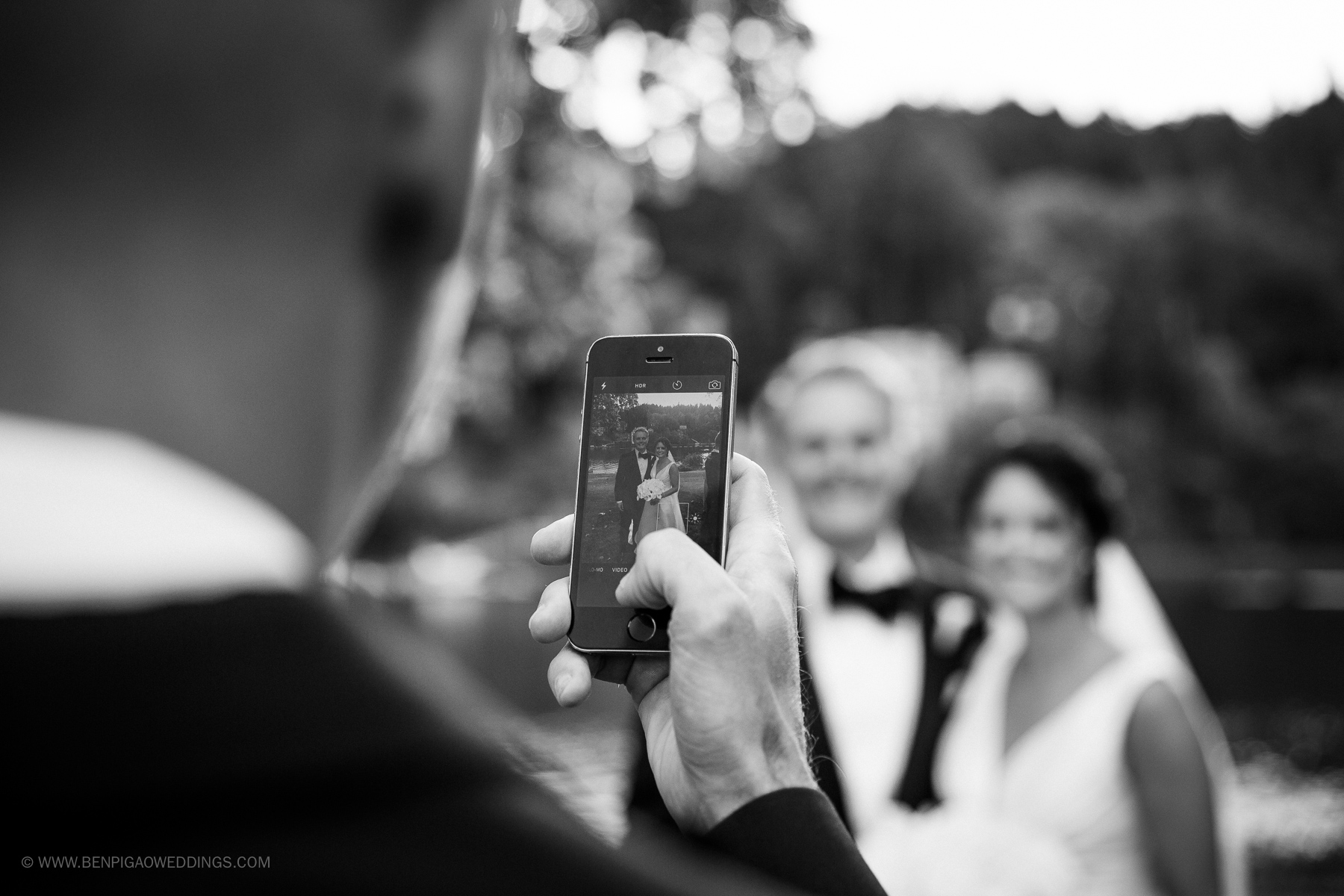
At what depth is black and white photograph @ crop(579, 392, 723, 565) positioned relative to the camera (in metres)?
1.24

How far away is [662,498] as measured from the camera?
126cm

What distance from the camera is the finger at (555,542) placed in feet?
4.05

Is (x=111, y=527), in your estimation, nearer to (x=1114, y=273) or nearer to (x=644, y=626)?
(x=644, y=626)

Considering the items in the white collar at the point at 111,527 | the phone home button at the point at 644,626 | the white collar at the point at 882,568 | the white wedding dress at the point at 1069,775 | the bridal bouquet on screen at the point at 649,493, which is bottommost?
the white wedding dress at the point at 1069,775

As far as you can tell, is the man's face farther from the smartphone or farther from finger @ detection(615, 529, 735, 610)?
finger @ detection(615, 529, 735, 610)

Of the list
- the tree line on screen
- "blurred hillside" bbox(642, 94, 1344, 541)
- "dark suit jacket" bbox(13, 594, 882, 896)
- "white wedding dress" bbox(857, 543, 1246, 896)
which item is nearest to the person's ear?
"dark suit jacket" bbox(13, 594, 882, 896)

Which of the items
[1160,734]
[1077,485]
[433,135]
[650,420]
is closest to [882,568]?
[1077,485]

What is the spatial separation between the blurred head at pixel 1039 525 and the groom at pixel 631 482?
135 inches

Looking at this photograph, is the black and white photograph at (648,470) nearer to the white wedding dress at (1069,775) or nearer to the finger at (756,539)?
the finger at (756,539)

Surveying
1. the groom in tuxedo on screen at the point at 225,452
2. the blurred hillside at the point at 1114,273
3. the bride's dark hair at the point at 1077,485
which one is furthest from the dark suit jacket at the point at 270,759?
the blurred hillside at the point at 1114,273

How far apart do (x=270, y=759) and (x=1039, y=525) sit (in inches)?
173

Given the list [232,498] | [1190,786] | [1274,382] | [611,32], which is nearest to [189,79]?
[232,498]

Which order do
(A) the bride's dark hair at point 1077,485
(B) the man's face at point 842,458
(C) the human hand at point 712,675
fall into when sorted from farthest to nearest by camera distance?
(A) the bride's dark hair at point 1077,485 → (B) the man's face at point 842,458 → (C) the human hand at point 712,675

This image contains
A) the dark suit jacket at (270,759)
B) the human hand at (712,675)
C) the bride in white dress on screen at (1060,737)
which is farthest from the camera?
the bride in white dress on screen at (1060,737)
